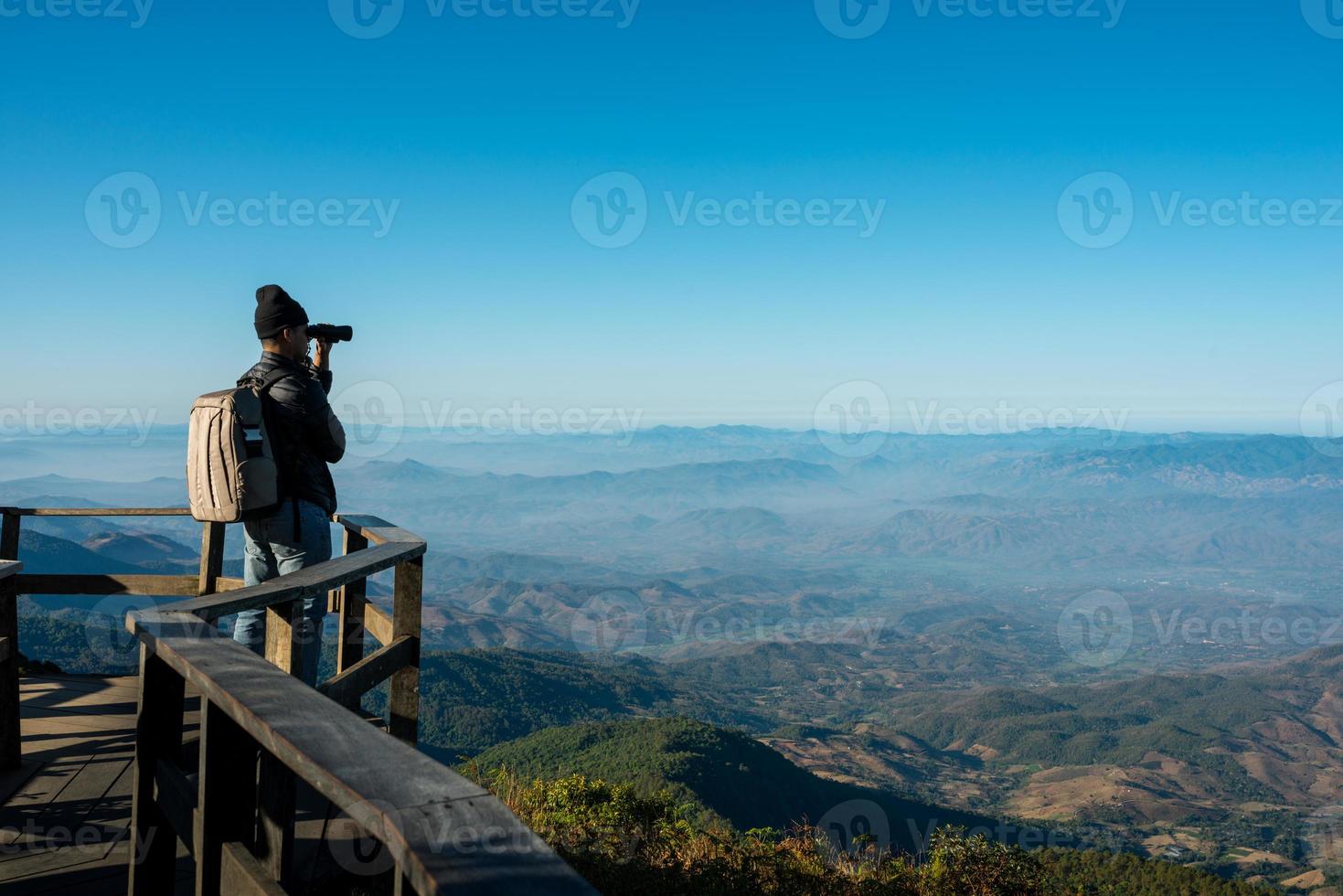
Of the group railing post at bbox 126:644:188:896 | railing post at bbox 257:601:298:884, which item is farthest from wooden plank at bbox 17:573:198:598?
railing post at bbox 257:601:298:884

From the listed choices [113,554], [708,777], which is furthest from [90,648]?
[113,554]

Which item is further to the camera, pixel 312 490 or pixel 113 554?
pixel 113 554

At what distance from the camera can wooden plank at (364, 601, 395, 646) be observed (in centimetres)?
413

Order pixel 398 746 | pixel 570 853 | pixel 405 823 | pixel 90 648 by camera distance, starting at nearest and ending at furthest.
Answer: pixel 405 823 < pixel 398 746 < pixel 570 853 < pixel 90 648

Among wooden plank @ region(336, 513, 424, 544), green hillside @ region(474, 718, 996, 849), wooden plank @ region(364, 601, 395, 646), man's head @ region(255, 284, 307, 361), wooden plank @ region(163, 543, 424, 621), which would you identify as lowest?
green hillside @ region(474, 718, 996, 849)

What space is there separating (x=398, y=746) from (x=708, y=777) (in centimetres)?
5659

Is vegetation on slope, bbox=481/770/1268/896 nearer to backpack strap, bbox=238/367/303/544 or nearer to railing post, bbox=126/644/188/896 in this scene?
backpack strap, bbox=238/367/303/544

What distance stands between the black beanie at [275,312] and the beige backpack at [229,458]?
40 cm

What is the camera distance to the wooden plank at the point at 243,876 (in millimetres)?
1725

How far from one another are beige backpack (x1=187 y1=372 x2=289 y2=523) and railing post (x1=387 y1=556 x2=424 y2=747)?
645 millimetres

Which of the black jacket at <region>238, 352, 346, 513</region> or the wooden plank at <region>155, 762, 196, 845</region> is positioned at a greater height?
the black jacket at <region>238, 352, 346, 513</region>

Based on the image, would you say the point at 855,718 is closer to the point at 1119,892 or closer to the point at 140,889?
the point at 1119,892

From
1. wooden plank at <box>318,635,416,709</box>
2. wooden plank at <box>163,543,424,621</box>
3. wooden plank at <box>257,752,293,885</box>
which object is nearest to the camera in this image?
wooden plank at <box>257,752,293,885</box>

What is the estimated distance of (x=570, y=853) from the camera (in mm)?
5172
